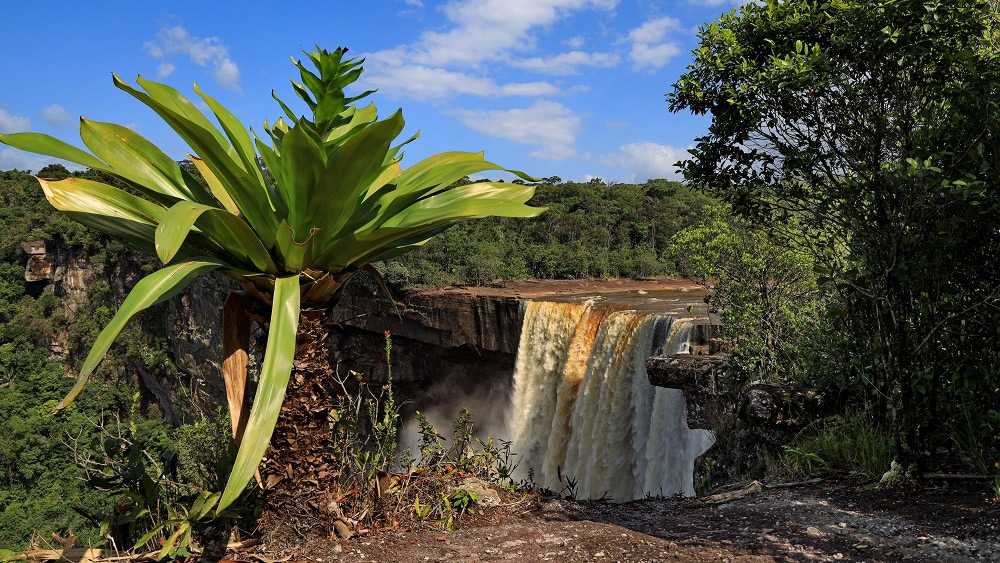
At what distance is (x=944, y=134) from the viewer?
11.0 feet

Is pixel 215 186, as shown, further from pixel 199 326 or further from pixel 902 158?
pixel 199 326

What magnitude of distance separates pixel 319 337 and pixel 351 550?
825 mm

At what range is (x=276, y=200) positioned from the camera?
275cm

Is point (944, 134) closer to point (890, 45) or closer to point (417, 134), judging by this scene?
point (890, 45)

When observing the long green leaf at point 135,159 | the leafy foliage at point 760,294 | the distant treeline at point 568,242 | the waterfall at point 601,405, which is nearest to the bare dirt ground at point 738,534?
the long green leaf at point 135,159

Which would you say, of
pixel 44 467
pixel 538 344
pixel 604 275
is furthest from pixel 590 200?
pixel 44 467

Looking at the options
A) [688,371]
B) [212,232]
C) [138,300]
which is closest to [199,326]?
[688,371]

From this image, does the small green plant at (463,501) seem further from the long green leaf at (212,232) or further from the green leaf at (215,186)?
the green leaf at (215,186)

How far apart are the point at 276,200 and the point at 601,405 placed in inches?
398

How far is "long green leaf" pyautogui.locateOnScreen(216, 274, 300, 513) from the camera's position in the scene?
195 cm

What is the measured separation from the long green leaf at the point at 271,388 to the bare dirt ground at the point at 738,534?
2.29ft

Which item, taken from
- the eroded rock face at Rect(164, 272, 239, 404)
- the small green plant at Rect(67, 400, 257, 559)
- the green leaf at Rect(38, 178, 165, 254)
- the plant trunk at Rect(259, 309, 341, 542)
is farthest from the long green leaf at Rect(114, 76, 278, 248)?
the eroded rock face at Rect(164, 272, 239, 404)

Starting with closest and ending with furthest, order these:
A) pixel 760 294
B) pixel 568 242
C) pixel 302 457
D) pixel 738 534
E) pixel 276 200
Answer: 1. pixel 302 457
2. pixel 276 200
3. pixel 738 534
4. pixel 760 294
5. pixel 568 242

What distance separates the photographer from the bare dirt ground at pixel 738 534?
8.29ft
